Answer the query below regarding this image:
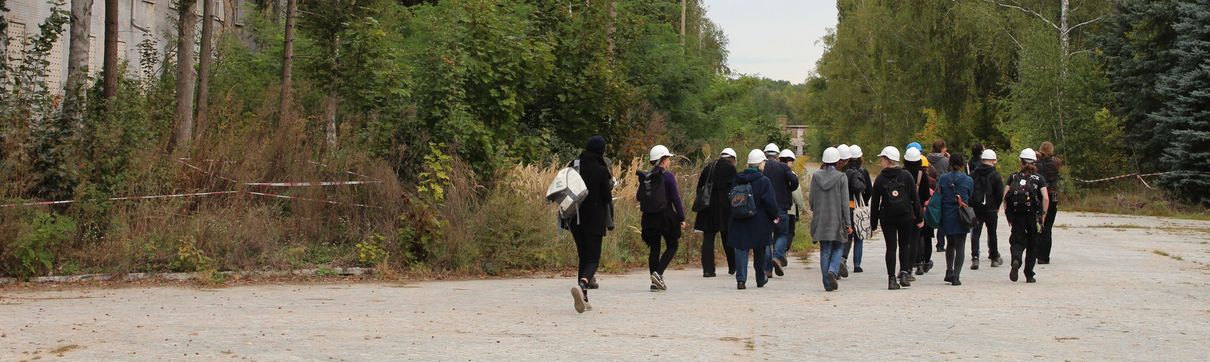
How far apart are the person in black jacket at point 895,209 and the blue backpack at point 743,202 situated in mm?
1273

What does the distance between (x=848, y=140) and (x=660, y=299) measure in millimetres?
77795

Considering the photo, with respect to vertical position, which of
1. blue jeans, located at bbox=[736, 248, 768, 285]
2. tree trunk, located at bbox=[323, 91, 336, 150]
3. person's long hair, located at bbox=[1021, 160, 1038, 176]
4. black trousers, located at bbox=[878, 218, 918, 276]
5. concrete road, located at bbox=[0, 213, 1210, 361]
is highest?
tree trunk, located at bbox=[323, 91, 336, 150]

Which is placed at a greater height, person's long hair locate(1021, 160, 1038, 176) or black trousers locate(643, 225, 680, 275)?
person's long hair locate(1021, 160, 1038, 176)

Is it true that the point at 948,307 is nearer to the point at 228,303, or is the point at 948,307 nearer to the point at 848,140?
the point at 228,303

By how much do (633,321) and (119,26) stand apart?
28015 mm

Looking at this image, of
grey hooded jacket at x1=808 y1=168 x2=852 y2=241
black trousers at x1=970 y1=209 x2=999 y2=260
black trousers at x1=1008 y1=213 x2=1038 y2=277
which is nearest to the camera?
grey hooded jacket at x1=808 y1=168 x2=852 y2=241

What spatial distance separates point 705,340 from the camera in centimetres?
976

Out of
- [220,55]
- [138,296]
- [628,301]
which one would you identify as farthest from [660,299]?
[220,55]

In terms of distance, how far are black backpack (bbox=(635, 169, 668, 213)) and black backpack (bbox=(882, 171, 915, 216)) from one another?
2315mm

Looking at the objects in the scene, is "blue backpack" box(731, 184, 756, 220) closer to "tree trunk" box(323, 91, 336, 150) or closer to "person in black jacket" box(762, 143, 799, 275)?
"person in black jacket" box(762, 143, 799, 275)

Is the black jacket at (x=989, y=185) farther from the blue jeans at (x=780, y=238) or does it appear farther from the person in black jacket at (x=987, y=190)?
the blue jeans at (x=780, y=238)

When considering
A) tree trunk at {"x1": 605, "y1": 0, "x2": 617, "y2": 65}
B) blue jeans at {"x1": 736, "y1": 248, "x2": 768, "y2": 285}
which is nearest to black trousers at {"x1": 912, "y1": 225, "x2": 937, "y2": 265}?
blue jeans at {"x1": 736, "y1": 248, "x2": 768, "y2": 285}

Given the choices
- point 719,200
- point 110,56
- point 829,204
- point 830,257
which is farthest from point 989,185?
point 110,56

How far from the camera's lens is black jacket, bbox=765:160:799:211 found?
15891mm
